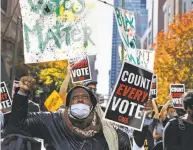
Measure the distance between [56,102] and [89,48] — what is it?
327cm

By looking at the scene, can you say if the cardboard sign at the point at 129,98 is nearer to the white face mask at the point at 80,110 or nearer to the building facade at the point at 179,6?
the white face mask at the point at 80,110

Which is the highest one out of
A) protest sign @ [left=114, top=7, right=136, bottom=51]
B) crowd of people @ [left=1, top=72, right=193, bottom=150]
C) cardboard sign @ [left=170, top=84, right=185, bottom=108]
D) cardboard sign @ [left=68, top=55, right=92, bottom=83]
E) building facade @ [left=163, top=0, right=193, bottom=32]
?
building facade @ [left=163, top=0, right=193, bottom=32]

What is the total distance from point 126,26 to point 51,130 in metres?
5.85

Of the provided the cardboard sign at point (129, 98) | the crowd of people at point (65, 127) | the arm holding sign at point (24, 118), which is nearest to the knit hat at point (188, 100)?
the cardboard sign at point (129, 98)

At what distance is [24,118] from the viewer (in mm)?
3494

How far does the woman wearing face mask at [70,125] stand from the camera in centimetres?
340

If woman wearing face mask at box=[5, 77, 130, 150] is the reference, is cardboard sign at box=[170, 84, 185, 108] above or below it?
below

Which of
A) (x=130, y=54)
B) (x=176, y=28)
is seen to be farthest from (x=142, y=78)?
(x=176, y=28)

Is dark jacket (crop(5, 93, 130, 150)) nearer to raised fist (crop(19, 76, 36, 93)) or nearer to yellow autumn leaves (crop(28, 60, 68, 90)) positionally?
raised fist (crop(19, 76, 36, 93))

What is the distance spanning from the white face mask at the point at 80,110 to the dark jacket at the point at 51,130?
12cm

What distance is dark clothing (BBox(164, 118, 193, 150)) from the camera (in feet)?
13.8

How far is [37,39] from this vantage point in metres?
6.19

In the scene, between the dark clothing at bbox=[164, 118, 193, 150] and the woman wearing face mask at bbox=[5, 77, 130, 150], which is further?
the dark clothing at bbox=[164, 118, 193, 150]

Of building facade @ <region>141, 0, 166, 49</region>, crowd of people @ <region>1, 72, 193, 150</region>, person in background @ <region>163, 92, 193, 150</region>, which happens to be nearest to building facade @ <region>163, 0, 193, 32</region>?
building facade @ <region>141, 0, 166, 49</region>
